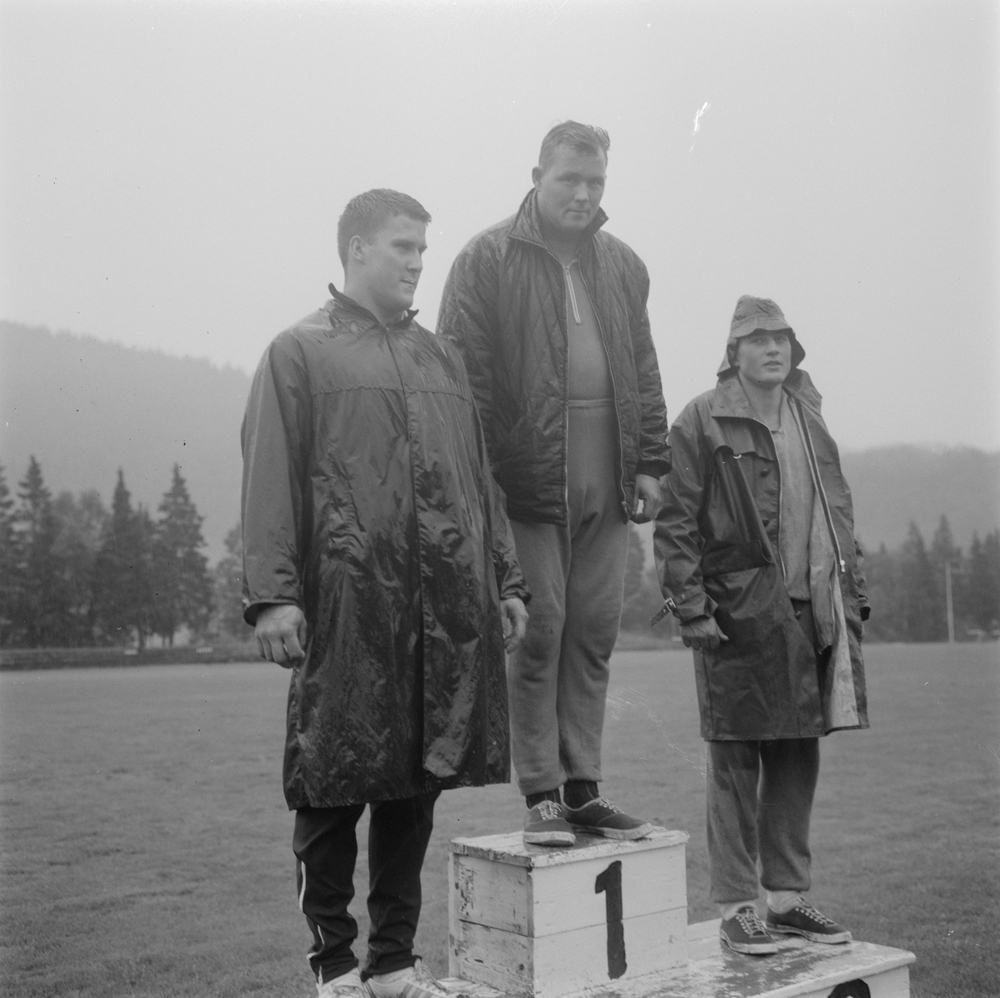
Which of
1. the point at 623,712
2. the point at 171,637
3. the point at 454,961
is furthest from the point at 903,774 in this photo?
the point at 171,637

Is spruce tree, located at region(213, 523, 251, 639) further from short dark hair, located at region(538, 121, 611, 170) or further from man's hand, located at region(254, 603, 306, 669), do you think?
man's hand, located at region(254, 603, 306, 669)

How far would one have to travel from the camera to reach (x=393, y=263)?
2.72m

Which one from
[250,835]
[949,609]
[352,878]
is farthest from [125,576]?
[949,609]

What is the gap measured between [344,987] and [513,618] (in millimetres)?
964

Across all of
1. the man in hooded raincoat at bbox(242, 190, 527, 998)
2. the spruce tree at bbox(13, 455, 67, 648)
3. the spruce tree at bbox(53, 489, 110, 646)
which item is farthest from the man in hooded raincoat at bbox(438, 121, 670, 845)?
the spruce tree at bbox(13, 455, 67, 648)

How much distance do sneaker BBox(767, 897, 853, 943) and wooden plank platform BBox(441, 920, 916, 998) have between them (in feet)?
0.11

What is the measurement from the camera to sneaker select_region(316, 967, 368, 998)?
2.37m

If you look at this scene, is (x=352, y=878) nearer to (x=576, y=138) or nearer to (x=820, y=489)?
(x=820, y=489)

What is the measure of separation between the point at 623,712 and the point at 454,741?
13.3 meters

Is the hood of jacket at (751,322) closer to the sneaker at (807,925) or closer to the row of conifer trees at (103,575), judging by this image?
the sneaker at (807,925)

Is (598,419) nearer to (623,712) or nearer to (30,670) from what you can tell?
(623,712)

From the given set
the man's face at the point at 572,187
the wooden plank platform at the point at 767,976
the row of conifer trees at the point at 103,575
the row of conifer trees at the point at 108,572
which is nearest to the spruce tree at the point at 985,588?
the row of conifer trees at the point at 108,572

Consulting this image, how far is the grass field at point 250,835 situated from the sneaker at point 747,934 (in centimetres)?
145

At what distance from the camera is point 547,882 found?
267 cm
